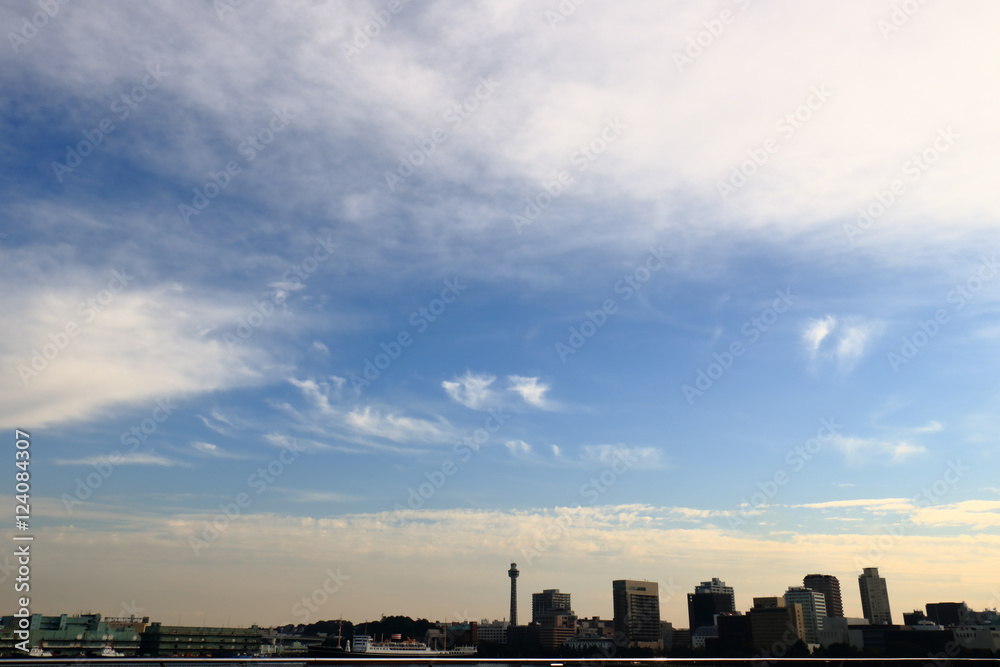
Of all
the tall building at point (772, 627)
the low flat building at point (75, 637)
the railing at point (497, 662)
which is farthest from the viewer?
the tall building at point (772, 627)

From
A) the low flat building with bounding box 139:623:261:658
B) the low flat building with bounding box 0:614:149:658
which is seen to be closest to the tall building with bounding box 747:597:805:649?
the low flat building with bounding box 139:623:261:658

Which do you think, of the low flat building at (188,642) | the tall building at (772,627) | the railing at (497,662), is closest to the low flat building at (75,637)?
the low flat building at (188,642)

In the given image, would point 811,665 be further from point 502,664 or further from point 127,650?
point 127,650

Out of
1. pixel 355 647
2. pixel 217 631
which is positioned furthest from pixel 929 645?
pixel 217 631

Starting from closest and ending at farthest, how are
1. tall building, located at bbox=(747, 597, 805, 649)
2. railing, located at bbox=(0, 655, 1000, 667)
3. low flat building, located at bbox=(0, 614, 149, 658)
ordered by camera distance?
railing, located at bbox=(0, 655, 1000, 667) < low flat building, located at bbox=(0, 614, 149, 658) < tall building, located at bbox=(747, 597, 805, 649)

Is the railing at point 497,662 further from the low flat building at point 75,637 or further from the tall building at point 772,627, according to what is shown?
the tall building at point 772,627

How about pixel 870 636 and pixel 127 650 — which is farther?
pixel 870 636

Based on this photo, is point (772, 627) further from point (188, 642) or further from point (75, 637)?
point (75, 637)

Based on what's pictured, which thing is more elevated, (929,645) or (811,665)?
(811,665)

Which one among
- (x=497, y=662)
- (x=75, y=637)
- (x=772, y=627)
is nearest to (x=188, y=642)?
(x=75, y=637)

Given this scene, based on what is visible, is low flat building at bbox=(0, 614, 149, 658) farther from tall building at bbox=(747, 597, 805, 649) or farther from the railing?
tall building at bbox=(747, 597, 805, 649)

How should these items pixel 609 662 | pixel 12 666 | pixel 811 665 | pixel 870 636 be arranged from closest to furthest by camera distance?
pixel 12 666 < pixel 609 662 < pixel 811 665 < pixel 870 636
